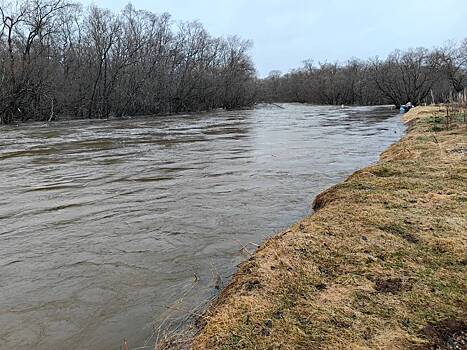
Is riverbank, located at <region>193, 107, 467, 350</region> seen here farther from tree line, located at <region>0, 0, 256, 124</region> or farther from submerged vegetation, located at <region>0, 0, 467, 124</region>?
tree line, located at <region>0, 0, 256, 124</region>

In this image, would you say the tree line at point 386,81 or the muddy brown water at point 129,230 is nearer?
the muddy brown water at point 129,230

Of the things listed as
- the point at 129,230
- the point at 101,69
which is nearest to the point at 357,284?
the point at 129,230

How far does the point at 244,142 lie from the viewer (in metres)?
19.1

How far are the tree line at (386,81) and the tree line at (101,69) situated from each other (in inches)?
981

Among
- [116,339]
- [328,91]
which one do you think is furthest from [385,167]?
A: [328,91]

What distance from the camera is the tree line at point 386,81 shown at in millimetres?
59875

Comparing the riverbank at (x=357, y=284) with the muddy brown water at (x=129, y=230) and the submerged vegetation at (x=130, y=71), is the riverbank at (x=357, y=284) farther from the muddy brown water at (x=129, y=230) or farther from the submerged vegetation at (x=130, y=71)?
the submerged vegetation at (x=130, y=71)

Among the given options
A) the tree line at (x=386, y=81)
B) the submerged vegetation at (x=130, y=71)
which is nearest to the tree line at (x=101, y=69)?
the submerged vegetation at (x=130, y=71)

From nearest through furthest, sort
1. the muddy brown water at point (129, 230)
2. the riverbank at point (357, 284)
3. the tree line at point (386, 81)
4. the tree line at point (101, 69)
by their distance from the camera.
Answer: the riverbank at point (357, 284)
the muddy brown water at point (129, 230)
the tree line at point (101, 69)
the tree line at point (386, 81)

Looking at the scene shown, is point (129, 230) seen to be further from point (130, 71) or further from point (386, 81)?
point (386, 81)

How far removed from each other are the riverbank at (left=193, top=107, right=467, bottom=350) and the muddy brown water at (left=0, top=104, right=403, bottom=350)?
853mm

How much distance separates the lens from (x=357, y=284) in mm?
3857

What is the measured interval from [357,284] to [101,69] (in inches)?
1804

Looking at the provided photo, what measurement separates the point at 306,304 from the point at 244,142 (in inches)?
621
